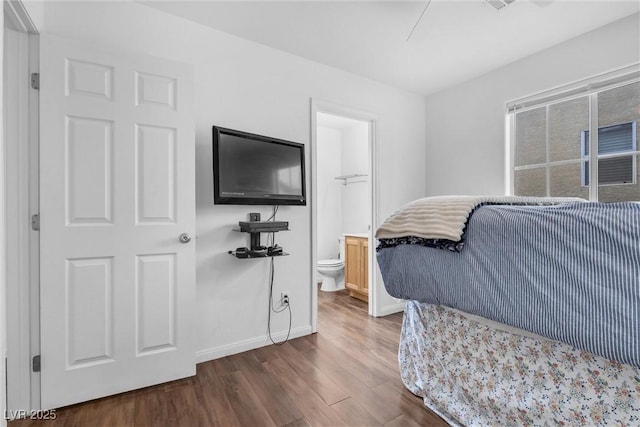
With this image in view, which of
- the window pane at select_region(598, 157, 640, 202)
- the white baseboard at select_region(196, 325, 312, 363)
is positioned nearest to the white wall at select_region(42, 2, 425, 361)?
the white baseboard at select_region(196, 325, 312, 363)

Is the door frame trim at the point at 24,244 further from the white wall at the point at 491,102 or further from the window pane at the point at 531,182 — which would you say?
the window pane at the point at 531,182

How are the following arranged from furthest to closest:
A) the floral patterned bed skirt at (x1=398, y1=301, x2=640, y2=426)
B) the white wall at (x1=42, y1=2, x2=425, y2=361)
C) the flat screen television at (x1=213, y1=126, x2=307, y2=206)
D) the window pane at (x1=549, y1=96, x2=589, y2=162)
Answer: the window pane at (x1=549, y1=96, x2=589, y2=162), the flat screen television at (x1=213, y1=126, x2=307, y2=206), the white wall at (x1=42, y1=2, x2=425, y2=361), the floral patterned bed skirt at (x1=398, y1=301, x2=640, y2=426)

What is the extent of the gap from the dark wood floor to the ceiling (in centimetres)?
247

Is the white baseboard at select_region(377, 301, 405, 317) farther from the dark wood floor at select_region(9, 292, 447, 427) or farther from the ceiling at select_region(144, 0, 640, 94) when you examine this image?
the ceiling at select_region(144, 0, 640, 94)

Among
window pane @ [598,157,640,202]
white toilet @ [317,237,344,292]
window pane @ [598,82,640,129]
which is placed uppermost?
window pane @ [598,82,640,129]

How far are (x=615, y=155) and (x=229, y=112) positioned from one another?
2.97 m

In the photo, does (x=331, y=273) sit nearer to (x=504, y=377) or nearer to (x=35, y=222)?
(x=504, y=377)

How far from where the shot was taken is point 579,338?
1.02 meters

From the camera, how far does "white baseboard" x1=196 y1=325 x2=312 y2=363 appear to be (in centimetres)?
221

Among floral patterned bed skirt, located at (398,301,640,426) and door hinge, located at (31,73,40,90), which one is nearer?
floral patterned bed skirt, located at (398,301,640,426)

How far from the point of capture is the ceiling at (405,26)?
206 cm

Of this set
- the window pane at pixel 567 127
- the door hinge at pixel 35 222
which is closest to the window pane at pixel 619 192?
the window pane at pixel 567 127

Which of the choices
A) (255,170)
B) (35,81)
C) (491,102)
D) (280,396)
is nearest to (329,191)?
(491,102)

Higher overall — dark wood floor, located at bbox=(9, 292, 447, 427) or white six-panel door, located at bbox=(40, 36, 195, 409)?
white six-panel door, located at bbox=(40, 36, 195, 409)
